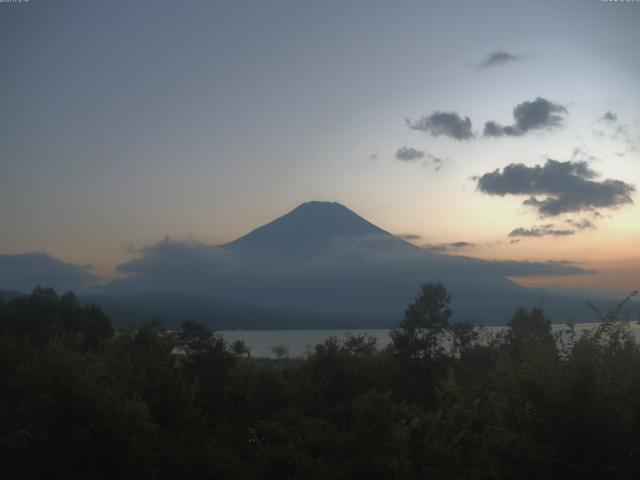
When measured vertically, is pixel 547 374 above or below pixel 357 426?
above

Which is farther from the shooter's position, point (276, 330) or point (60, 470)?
point (276, 330)

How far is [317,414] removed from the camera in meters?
24.4

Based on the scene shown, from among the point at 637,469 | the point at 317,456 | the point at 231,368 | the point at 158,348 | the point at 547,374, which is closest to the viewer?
the point at 637,469

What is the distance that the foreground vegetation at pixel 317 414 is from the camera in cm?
859

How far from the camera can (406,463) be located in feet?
41.2

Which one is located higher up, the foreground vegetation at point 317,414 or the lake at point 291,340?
the foreground vegetation at point 317,414

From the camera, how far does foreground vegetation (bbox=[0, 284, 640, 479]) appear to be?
8594 millimetres

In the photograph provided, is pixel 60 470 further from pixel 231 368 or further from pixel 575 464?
pixel 231 368

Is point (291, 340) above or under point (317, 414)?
under

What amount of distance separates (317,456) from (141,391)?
538cm

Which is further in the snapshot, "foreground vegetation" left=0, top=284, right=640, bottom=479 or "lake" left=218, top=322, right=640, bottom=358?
"lake" left=218, top=322, right=640, bottom=358

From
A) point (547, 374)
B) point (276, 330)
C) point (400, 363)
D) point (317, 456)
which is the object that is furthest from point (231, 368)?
point (276, 330)

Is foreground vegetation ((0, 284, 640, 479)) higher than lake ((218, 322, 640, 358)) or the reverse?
higher

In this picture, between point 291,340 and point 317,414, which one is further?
point 291,340
